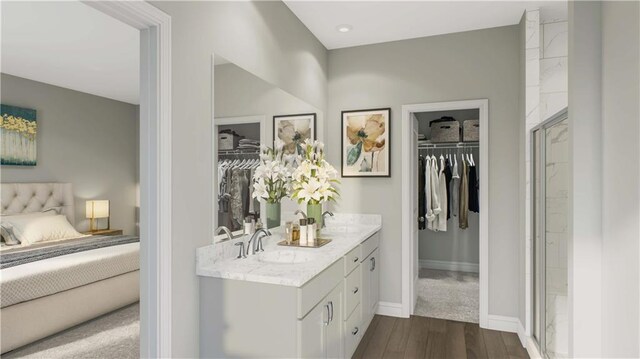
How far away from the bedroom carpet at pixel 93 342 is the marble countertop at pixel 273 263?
112 cm

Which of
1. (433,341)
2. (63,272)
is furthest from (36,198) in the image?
(433,341)

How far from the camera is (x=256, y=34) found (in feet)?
7.88

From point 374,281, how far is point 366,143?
1.34m

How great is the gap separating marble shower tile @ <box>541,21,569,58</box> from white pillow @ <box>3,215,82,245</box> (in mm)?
4621

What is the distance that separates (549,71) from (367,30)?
1577 mm

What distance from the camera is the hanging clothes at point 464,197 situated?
461cm

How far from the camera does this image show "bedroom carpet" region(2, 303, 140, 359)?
7.84 feet

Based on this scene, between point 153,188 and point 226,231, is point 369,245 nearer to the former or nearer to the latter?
point 226,231

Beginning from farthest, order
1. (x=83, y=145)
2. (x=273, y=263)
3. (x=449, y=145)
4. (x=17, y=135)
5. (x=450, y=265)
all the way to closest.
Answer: (x=450, y=265)
(x=449, y=145)
(x=83, y=145)
(x=17, y=135)
(x=273, y=263)

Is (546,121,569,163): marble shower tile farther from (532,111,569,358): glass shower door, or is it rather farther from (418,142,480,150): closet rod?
(418,142,480,150): closet rod

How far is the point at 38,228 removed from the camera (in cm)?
324

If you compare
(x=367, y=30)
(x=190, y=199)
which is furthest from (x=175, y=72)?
(x=367, y=30)

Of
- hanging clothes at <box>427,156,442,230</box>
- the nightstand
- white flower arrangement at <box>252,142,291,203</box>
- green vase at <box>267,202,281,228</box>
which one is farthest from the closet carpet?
the nightstand

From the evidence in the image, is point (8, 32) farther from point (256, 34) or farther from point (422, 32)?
point (422, 32)
